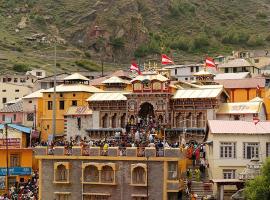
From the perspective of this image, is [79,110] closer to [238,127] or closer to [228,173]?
[238,127]

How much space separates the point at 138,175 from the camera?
51.6 m

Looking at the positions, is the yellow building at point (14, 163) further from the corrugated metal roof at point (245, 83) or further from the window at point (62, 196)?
the corrugated metal roof at point (245, 83)

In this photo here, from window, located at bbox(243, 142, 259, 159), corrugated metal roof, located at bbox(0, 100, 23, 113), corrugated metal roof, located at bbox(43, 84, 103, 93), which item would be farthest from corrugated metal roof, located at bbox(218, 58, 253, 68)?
window, located at bbox(243, 142, 259, 159)

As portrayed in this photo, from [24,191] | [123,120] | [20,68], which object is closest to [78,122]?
[123,120]

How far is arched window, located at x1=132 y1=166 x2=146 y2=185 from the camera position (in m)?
51.4

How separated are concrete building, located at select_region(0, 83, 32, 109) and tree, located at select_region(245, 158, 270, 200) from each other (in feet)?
209

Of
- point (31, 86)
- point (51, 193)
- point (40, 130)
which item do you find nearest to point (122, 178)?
point (51, 193)

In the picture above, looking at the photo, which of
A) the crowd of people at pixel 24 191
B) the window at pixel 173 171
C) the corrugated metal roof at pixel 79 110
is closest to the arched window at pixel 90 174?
the crowd of people at pixel 24 191

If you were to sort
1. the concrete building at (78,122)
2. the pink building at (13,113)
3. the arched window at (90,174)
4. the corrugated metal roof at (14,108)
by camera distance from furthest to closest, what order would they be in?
the corrugated metal roof at (14,108) < the pink building at (13,113) < the concrete building at (78,122) < the arched window at (90,174)

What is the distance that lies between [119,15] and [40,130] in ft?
356

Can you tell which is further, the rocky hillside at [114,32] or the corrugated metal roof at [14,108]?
the rocky hillside at [114,32]

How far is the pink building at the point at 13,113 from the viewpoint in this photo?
285ft

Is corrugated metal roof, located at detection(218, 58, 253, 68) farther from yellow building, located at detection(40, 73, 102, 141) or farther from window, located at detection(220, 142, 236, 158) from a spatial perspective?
window, located at detection(220, 142, 236, 158)

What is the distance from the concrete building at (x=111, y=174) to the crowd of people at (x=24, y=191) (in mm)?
3715
